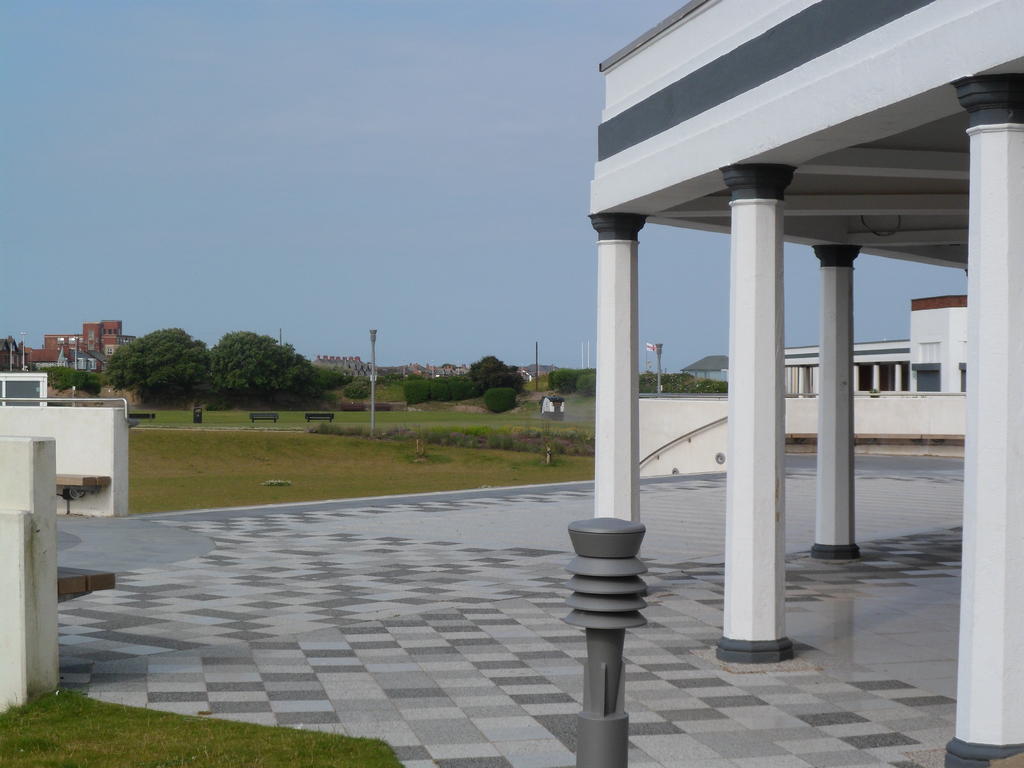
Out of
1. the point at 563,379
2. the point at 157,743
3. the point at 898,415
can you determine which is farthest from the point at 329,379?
the point at 157,743

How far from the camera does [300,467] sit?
3491 centimetres

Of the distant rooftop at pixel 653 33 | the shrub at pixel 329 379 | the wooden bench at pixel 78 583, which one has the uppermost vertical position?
the distant rooftop at pixel 653 33

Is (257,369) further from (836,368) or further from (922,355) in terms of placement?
(836,368)

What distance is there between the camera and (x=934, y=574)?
12.5 metres

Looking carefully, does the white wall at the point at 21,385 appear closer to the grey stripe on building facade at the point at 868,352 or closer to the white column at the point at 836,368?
the white column at the point at 836,368

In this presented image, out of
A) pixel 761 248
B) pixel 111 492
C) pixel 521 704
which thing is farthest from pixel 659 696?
pixel 111 492

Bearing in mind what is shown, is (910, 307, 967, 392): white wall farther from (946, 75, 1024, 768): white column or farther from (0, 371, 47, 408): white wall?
(946, 75, 1024, 768): white column

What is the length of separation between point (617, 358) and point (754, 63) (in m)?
3.17

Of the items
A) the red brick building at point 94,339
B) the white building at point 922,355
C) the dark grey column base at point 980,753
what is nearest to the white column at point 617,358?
the dark grey column base at point 980,753

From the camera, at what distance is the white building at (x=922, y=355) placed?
4703 cm

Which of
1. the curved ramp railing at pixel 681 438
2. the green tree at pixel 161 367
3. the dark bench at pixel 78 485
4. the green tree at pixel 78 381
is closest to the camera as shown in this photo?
the dark bench at pixel 78 485

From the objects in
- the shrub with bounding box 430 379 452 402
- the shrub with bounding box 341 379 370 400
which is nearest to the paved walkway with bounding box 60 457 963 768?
the shrub with bounding box 430 379 452 402

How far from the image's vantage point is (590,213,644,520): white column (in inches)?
414

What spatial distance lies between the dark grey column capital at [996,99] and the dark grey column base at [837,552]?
821cm
